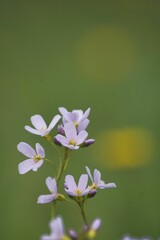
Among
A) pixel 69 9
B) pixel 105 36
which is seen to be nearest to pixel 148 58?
pixel 105 36

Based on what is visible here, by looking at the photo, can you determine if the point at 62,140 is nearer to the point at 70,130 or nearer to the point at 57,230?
the point at 70,130

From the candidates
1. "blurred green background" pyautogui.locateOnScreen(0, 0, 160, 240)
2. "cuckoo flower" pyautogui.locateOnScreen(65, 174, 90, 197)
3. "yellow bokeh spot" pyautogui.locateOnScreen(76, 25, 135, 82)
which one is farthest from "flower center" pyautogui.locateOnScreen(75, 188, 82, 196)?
"yellow bokeh spot" pyautogui.locateOnScreen(76, 25, 135, 82)

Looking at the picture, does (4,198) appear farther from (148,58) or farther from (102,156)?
(148,58)

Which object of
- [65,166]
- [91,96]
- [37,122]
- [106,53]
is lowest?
[65,166]

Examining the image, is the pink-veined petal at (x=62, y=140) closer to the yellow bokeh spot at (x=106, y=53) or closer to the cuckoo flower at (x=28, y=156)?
the cuckoo flower at (x=28, y=156)

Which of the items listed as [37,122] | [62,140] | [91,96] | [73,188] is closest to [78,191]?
[73,188]

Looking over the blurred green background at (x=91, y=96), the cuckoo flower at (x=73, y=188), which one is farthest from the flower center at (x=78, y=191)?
the blurred green background at (x=91, y=96)

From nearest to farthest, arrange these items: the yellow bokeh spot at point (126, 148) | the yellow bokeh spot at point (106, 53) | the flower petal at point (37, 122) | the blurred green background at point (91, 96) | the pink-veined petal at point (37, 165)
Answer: the pink-veined petal at point (37, 165) → the flower petal at point (37, 122) → the blurred green background at point (91, 96) → the yellow bokeh spot at point (126, 148) → the yellow bokeh spot at point (106, 53)

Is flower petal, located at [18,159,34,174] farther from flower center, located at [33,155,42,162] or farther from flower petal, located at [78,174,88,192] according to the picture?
flower petal, located at [78,174,88,192]
